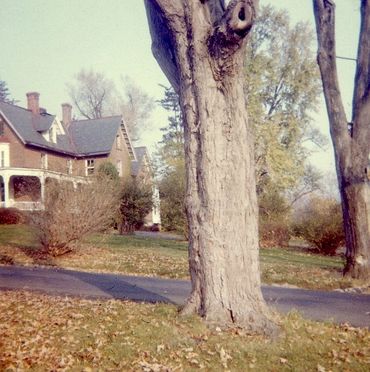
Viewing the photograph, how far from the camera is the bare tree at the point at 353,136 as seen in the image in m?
11.3

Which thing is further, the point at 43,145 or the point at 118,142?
the point at 118,142

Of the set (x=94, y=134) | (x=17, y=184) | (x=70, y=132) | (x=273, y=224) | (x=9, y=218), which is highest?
(x=70, y=132)

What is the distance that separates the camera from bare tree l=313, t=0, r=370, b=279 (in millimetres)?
11336

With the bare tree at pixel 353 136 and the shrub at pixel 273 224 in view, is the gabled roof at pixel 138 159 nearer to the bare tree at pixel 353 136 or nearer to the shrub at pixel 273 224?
the shrub at pixel 273 224

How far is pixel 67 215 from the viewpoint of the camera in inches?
569

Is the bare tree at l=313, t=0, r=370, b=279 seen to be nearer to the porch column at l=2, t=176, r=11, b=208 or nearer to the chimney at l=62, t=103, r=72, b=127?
the porch column at l=2, t=176, r=11, b=208

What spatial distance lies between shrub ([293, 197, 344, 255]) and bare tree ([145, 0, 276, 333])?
16.0 metres

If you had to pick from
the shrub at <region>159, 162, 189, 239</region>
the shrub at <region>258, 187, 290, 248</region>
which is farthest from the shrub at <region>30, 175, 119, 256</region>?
the shrub at <region>258, 187, 290, 248</region>

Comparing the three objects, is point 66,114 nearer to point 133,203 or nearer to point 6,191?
point 6,191

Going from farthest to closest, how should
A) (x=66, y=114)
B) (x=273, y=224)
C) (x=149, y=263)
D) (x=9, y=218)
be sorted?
(x=66, y=114) → (x=9, y=218) → (x=273, y=224) → (x=149, y=263)

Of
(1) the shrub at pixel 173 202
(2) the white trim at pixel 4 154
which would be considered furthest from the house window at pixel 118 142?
(1) the shrub at pixel 173 202

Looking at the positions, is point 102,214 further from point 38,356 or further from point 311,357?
point 311,357

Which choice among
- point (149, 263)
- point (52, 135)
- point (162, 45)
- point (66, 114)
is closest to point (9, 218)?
point (52, 135)

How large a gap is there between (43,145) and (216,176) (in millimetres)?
31878
